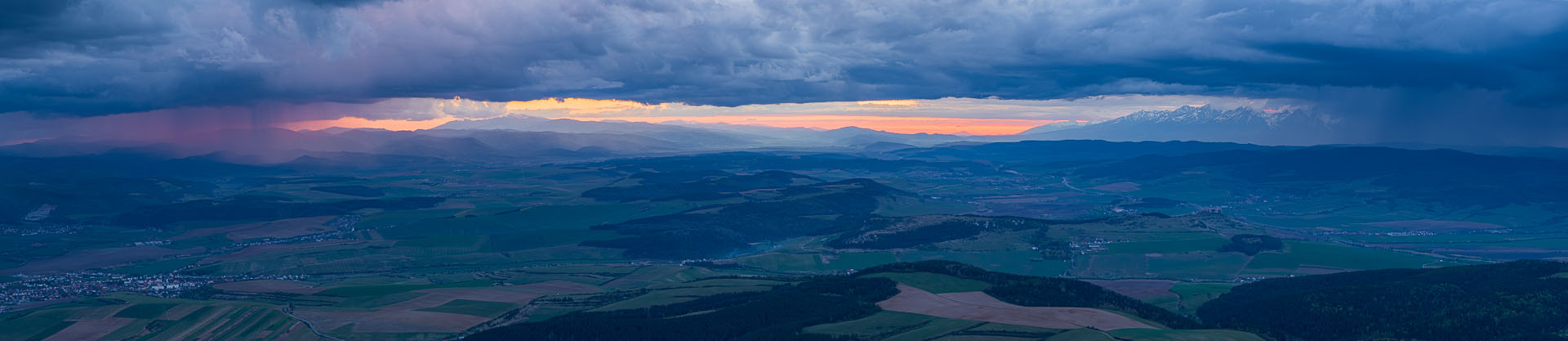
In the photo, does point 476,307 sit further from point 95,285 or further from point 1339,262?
point 1339,262

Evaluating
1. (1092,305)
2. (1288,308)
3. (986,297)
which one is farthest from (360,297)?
(1288,308)

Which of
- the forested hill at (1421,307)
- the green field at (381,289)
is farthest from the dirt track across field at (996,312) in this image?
the green field at (381,289)

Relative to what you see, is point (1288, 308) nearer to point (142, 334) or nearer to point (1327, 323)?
point (1327, 323)

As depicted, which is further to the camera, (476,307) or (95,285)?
(95,285)

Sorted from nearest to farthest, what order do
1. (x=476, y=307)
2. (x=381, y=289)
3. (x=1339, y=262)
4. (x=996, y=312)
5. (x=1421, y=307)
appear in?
(x=996, y=312), (x=1421, y=307), (x=476, y=307), (x=381, y=289), (x=1339, y=262)

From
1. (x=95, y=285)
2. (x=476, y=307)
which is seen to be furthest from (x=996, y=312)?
(x=95, y=285)

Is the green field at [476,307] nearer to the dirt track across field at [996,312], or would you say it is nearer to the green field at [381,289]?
the green field at [381,289]
